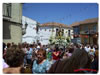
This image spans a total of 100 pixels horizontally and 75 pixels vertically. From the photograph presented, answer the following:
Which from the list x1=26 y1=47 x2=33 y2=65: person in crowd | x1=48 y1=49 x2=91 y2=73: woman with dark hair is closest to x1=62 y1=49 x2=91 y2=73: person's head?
x1=48 y1=49 x2=91 y2=73: woman with dark hair

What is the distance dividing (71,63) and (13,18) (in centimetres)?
685

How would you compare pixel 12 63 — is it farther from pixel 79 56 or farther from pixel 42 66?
pixel 79 56

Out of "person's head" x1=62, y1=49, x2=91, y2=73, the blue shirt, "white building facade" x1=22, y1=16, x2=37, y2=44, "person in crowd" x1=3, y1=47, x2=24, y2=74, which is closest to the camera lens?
"person's head" x1=62, y1=49, x2=91, y2=73

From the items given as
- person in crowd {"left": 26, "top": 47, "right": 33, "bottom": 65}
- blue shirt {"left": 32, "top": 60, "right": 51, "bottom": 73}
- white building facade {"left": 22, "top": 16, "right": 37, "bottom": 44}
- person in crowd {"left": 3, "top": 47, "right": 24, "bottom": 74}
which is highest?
white building facade {"left": 22, "top": 16, "right": 37, "bottom": 44}

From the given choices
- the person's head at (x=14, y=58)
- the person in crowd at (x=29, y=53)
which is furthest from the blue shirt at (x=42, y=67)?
the person in crowd at (x=29, y=53)

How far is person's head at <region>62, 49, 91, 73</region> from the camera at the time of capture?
1.54 meters

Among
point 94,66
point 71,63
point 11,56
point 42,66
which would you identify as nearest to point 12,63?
point 11,56

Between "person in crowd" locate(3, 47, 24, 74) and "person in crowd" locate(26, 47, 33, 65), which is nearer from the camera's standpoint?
"person in crowd" locate(3, 47, 24, 74)

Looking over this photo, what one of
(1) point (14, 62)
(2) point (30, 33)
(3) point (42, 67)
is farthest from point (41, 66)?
(2) point (30, 33)

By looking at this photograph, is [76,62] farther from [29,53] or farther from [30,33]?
[30,33]

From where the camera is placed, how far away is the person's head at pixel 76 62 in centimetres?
154

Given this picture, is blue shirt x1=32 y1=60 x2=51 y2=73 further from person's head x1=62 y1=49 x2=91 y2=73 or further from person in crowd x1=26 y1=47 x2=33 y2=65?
person in crowd x1=26 y1=47 x2=33 y2=65

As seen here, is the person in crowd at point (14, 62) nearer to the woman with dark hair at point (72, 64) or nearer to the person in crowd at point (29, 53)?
the woman with dark hair at point (72, 64)

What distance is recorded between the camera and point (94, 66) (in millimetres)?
2088
